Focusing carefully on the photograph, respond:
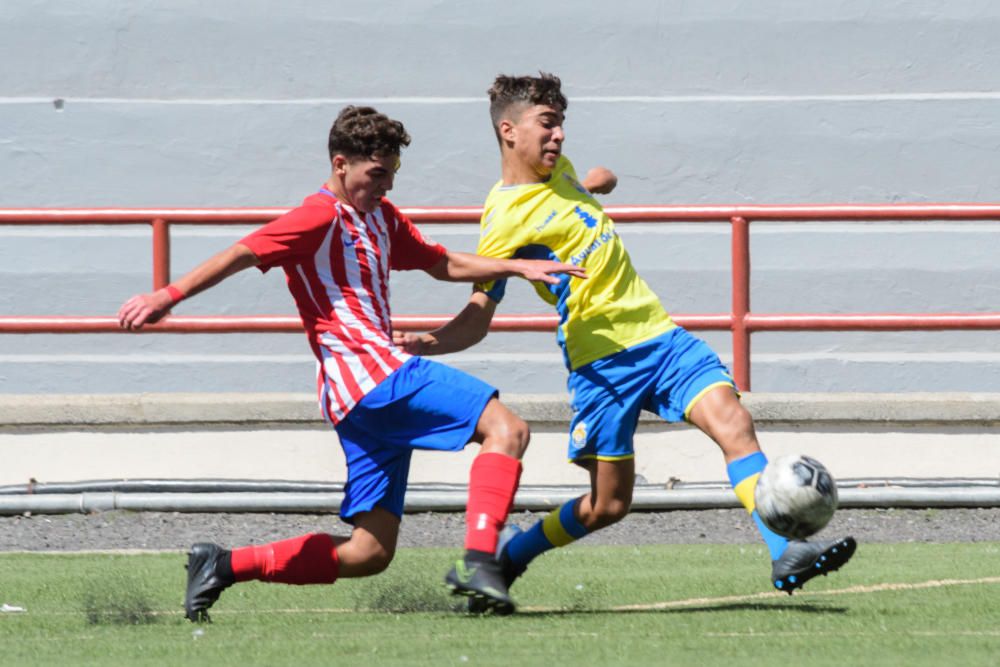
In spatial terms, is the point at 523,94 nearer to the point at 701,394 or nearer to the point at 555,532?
the point at 701,394

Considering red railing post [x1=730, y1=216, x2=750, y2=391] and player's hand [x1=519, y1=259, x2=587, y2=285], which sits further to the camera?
red railing post [x1=730, y1=216, x2=750, y2=391]

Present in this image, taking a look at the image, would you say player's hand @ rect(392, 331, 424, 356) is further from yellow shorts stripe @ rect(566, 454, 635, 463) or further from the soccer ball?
the soccer ball

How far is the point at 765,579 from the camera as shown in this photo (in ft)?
24.5

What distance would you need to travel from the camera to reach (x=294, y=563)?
248 inches

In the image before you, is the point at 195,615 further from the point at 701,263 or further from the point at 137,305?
the point at 701,263

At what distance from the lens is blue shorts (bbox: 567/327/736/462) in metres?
6.51

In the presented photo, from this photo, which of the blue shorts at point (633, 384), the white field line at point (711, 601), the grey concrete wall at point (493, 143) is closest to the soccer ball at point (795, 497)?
the blue shorts at point (633, 384)

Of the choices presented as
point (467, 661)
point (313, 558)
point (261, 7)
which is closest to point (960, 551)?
point (313, 558)

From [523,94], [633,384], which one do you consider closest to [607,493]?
[633,384]

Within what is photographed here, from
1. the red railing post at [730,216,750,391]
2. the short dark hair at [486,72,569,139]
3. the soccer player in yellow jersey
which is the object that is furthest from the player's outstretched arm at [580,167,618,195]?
the red railing post at [730,216,750,391]

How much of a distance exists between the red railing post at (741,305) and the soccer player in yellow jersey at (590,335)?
359cm

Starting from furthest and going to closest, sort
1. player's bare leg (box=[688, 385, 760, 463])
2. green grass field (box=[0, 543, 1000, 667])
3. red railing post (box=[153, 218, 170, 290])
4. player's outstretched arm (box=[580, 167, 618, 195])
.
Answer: red railing post (box=[153, 218, 170, 290]) < player's outstretched arm (box=[580, 167, 618, 195]) < player's bare leg (box=[688, 385, 760, 463]) < green grass field (box=[0, 543, 1000, 667])

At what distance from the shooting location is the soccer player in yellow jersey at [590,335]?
21.2 ft

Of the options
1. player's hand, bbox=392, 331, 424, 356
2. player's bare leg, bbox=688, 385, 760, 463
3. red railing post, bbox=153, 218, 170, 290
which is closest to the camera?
player's bare leg, bbox=688, 385, 760, 463
